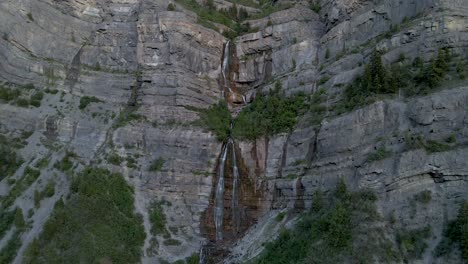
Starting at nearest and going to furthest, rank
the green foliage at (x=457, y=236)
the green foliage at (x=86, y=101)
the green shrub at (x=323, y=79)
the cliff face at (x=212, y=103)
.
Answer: the green foliage at (x=457, y=236), the cliff face at (x=212, y=103), the green shrub at (x=323, y=79), the green foliage at (x=86, y=101)

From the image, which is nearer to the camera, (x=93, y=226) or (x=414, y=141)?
(x=414, y=141)

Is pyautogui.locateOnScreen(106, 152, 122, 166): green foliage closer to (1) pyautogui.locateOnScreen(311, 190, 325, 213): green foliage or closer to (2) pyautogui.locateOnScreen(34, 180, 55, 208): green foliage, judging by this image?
(2) pyautogui.locateOnScreen(34, 180, 55, 208): green foliage

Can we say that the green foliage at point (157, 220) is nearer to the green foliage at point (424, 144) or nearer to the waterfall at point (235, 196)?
the waterfall at point (235, 196)

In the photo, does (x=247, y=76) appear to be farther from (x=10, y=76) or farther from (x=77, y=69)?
(x=10, y=76)

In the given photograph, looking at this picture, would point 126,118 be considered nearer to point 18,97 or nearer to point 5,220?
point 18,97

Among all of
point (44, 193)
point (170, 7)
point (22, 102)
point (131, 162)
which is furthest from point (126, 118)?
point (170, 7)

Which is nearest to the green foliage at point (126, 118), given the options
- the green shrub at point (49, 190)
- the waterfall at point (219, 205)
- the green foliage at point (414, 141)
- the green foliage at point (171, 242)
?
the green shrub at point (49, 190)
